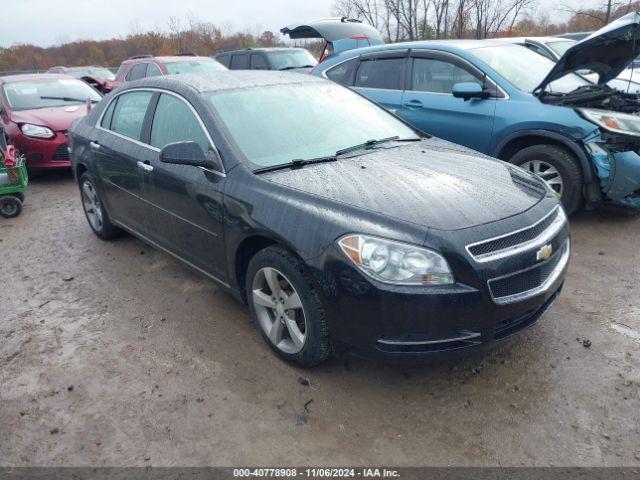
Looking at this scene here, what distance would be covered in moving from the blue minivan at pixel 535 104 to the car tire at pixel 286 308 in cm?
244

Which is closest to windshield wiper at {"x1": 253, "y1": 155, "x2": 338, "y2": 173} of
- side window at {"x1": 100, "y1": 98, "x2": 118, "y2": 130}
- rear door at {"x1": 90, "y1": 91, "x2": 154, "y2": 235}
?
rear door at {"x1": 90, "y1": 91, "x2": 154, "y2": 235}

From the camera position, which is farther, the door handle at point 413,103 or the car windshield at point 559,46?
the car windshield at point 559,46

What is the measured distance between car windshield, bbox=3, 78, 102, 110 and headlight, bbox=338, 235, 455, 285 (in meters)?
7.87

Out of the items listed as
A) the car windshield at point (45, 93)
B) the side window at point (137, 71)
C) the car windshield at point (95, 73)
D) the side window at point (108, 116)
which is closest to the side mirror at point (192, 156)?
the side window at point (108, 116)

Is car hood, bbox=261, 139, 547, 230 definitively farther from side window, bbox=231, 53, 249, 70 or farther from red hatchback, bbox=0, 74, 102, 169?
side window, bbox=231, 53, 249, 70

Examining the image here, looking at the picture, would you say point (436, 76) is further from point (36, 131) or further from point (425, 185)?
point (36, 131)

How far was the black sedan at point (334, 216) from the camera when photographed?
2.43 meters

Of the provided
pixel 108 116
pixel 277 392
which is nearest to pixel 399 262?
pixel 277 392

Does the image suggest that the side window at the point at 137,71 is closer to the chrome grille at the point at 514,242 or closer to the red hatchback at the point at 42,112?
the red hatchback at the point at 42,112

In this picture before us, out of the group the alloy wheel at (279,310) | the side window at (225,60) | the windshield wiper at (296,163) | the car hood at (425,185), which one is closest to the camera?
the car hood at (425,185)

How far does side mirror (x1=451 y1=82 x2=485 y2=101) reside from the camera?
203 inches

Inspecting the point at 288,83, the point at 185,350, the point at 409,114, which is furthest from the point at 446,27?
the point at 185,350

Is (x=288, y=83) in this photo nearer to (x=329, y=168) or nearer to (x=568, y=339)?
(x=329, y=168)

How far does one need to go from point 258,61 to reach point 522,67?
8245mm
